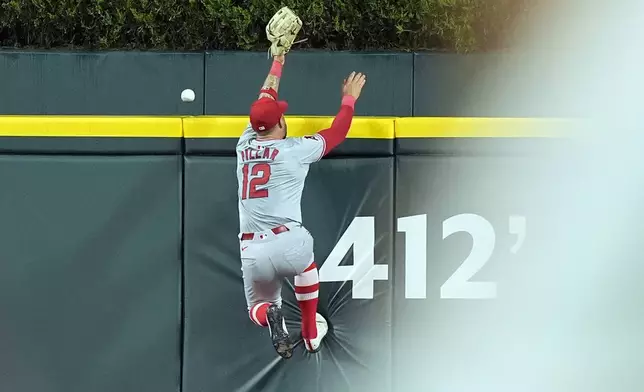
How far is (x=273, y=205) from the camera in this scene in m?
3.43

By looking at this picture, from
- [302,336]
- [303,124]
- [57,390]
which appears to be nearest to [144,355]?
[57,390]

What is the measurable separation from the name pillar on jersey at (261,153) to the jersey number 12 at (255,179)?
3 centimetres

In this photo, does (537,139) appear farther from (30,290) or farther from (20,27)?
(20,27)

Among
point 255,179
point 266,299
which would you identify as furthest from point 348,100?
point 266,299

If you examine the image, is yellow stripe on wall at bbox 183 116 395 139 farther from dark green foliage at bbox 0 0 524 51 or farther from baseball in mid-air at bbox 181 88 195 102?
dark green foliage at bbox 0 0 524 51

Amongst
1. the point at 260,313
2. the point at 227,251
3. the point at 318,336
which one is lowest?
the point at 318,336

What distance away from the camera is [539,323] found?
3.57 metres

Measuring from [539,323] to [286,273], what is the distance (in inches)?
46.0

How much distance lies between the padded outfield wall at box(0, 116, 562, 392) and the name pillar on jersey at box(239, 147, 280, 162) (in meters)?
Answer: 0.17

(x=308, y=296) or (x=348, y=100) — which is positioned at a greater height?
(x=348, y=100)

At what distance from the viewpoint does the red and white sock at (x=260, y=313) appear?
11.4 feet

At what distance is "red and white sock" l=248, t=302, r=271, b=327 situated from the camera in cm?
348

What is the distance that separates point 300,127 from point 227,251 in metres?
0.66

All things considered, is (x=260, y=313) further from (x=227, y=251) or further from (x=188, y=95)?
(x=188, y=95)
